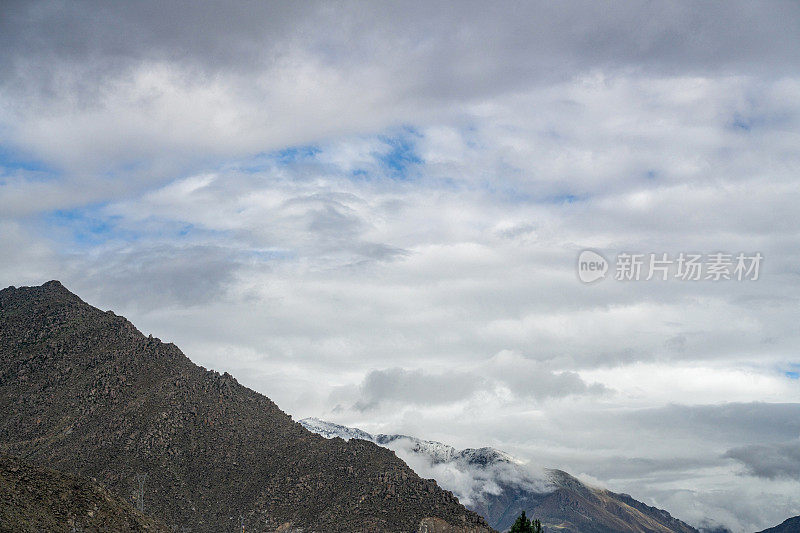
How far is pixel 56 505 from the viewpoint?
106750 millimetres

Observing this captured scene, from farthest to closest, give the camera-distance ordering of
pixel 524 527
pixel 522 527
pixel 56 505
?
1. pixel 522 527
2. pixel 524 527
3. pixel 56 505

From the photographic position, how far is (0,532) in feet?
302

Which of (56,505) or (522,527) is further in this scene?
(522,527)

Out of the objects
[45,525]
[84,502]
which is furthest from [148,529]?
[45,525]

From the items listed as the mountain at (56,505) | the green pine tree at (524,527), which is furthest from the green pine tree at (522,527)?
the mountain at (56,505)

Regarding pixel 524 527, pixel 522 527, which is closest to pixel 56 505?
pixel 522 527

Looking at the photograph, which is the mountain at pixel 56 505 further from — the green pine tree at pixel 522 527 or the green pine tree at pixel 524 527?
the green pine tree at pixel 524 527

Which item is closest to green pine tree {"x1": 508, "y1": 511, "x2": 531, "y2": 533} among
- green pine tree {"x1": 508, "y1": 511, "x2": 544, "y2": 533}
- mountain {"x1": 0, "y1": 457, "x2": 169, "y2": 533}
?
green pine tree {"x1": 508, "y1": 511, "x2": 544, "y2": 533}

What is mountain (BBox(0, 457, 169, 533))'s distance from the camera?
99250mm

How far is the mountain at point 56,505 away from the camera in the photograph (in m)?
99.2

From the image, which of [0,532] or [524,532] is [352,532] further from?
[0,532]

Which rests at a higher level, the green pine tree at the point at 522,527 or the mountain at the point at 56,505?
the green pine tree at the point at 522,527

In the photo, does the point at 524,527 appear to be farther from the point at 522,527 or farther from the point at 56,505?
the point at 56,505

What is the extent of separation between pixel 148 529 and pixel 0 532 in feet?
91.0
